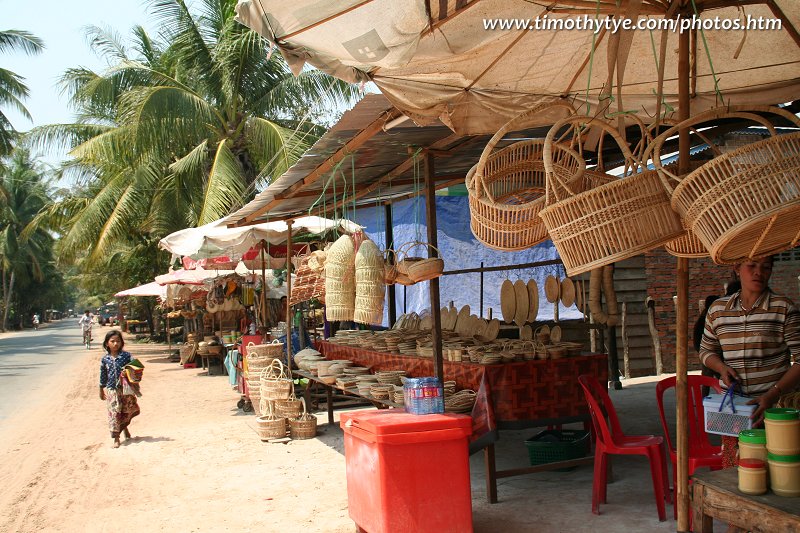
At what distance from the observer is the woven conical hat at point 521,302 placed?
22.3 ft

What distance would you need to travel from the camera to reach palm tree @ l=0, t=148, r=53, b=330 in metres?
50.5

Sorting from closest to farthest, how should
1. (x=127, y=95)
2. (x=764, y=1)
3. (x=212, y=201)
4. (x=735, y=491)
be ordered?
(x=735, y=491) → (x=764, y=1) → (x=212, y=201) → (x=127, y=95)

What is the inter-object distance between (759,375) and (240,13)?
299 centimetres

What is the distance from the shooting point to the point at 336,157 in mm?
5680

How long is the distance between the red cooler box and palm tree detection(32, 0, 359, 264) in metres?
11.8

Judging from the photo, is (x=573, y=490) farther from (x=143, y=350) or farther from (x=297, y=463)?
(x=143, y=350)

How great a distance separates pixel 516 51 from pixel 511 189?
77cm

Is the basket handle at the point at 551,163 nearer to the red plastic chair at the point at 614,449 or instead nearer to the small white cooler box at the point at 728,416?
the small white cooler box at the point at 728,416

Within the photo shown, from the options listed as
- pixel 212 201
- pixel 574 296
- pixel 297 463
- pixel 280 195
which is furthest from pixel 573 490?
pixel 212 201

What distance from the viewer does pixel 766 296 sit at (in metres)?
3.73

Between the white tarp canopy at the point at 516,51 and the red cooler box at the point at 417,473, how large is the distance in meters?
1.70

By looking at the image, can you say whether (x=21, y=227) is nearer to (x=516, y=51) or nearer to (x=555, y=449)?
(x=555, y=449)

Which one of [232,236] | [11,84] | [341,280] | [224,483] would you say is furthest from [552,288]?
[11,84]

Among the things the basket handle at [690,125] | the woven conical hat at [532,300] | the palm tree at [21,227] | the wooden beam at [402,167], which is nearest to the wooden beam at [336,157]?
the wooden beam at [402,167]
